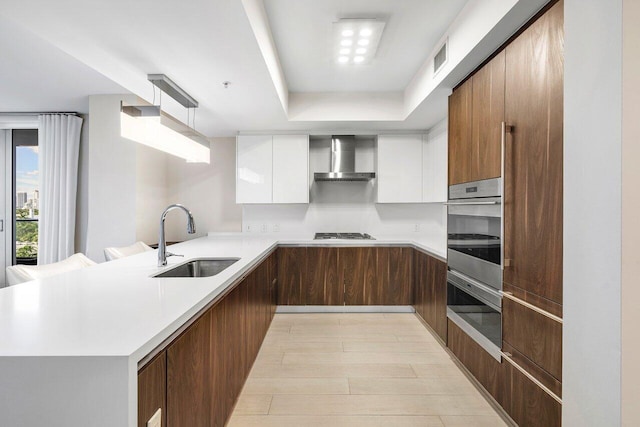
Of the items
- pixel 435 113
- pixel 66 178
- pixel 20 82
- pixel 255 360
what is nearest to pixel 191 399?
pixel 255 360

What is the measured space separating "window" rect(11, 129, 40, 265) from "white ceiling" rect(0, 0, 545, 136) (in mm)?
803

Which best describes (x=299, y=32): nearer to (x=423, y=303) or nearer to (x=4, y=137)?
(x=423, y=303)

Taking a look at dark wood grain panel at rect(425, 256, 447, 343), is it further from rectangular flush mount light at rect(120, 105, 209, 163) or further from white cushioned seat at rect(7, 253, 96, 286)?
white cushioned seat at rect(7, 253, 96, 286)

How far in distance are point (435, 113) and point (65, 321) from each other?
3.34 meters

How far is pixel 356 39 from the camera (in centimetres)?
243

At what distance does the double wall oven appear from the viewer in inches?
75.9

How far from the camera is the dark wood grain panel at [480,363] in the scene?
1.90 metres

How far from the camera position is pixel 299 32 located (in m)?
2.44

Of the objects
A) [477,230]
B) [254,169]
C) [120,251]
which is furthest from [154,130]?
[477,230]

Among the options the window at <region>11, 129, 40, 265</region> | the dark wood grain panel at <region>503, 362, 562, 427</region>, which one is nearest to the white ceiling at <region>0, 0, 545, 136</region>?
the window at <region>11, 129, 40, 265</region>

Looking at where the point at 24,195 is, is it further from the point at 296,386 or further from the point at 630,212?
the point at 630,212

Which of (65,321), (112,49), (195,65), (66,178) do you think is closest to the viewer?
(65,321)

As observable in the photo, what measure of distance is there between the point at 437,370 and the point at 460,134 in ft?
5.75

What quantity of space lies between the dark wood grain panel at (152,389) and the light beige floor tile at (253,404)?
107 centimetres
